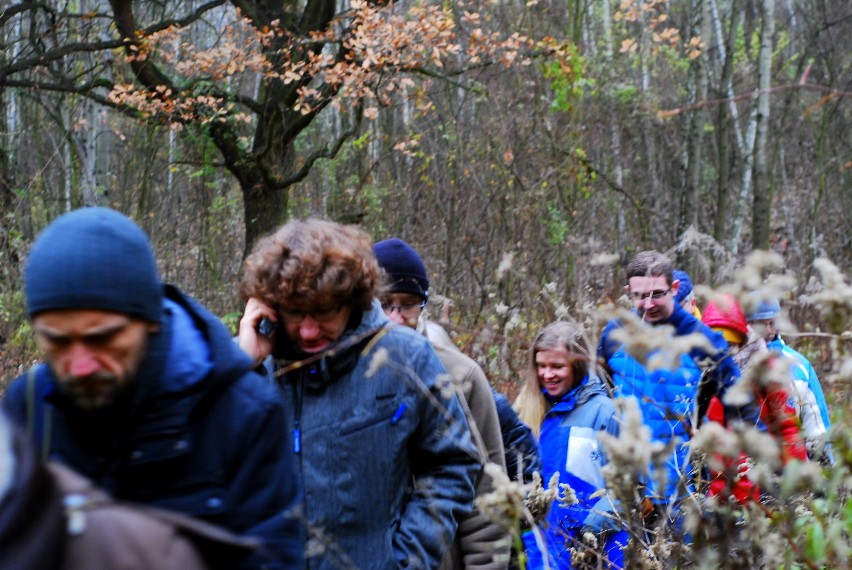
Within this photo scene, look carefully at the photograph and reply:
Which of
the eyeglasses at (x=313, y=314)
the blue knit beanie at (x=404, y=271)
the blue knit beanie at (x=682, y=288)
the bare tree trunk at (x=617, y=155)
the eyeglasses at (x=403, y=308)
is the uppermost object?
the eyeglasses at (x=313, y=314)

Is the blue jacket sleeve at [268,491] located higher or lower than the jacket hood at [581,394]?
higher

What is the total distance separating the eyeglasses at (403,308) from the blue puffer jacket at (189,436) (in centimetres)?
163

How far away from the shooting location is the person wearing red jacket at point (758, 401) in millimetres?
1943

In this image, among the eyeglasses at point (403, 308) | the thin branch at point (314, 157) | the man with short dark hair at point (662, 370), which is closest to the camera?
the eyeglasses at point (403, 308)

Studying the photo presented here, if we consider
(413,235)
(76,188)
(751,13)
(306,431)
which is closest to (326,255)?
(306,431)

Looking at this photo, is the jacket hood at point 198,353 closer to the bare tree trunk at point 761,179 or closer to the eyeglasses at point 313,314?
the eyeglasses at point 313,314

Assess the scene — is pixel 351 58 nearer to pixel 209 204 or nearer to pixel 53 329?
pixel 209 204

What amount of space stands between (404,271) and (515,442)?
79 centimetres

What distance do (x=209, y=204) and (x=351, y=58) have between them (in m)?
5.20

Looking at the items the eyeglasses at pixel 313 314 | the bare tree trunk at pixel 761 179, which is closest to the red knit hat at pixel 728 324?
the eyeglasses at pixel 313 314

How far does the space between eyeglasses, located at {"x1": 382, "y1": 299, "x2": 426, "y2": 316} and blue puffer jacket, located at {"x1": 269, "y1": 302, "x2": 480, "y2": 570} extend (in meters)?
0.68

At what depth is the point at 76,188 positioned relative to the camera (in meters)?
13.7

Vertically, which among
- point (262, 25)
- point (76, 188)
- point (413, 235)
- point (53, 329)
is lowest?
point (413, 235)

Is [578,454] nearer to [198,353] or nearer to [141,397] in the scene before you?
[198,353]
